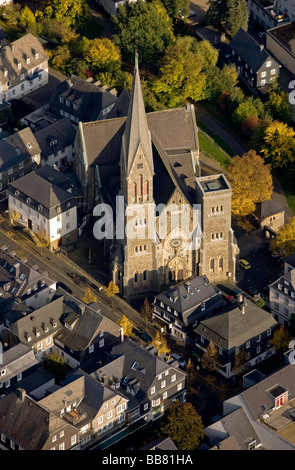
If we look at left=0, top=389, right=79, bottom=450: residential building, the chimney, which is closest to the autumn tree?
left=0, top=389, right=79, bottom=450: residential building

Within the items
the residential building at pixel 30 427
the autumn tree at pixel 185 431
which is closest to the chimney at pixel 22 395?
the residential building at pixel 30 427

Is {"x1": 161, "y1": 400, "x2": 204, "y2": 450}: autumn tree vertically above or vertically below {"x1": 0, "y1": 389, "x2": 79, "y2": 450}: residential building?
below

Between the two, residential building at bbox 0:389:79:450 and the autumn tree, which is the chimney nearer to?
residential building at bbox 0:389:79:450

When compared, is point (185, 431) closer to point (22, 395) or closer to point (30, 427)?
point (30, 427)

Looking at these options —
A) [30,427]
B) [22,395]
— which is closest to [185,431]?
[30,427]
